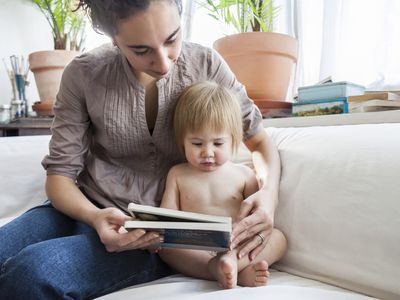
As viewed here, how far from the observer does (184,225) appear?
645 mm


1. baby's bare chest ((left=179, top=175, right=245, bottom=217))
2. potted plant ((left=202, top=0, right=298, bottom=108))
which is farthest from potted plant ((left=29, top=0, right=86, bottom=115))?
baby's bare chest ((left=179, top=175, right=245, bottom=217))

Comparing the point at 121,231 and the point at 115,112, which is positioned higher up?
the point at 115,112

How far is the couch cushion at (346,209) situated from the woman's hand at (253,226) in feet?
0.29

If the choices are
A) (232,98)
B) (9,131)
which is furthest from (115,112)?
(9,131)

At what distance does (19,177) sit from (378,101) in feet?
3.77

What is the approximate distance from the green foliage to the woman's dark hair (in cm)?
123

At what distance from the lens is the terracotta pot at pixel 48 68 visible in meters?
1.93

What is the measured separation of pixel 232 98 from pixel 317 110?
1.45 ft

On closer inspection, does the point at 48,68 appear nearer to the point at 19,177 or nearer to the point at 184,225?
the point at 19,177

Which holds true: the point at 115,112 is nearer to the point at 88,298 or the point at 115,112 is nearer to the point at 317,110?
the point at 88,298

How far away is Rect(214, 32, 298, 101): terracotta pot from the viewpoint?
1449 millimetres

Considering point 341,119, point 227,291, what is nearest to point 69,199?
point 227,291

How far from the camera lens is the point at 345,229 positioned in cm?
78

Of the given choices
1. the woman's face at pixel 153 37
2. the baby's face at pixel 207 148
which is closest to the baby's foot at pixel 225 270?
the baby's face at pixel 207 148
